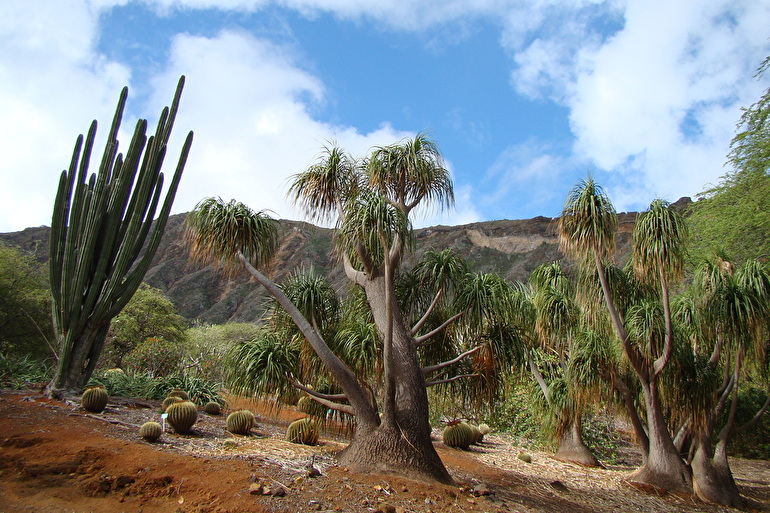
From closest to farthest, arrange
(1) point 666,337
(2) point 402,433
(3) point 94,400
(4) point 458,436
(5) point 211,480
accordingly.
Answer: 1. (5) point 211,480
2. (2) point 402,433
3. (1) point 666,337
4. (3) point 94,400
5. (4) point 458,436

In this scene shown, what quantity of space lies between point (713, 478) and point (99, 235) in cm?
1410

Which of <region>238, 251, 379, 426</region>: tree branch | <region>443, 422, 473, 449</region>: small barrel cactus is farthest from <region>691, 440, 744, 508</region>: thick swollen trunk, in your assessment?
<region>238, 251, 379, 426</region>: tree branch

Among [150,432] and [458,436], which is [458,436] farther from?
[150,432]

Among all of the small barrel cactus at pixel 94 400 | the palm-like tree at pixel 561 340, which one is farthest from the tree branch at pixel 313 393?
the palm-like tree at pixel 561 340

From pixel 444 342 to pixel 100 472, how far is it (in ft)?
18.4

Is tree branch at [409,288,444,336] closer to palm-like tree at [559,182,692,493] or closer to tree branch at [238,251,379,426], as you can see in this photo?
tree branch at [238,251,379,426]

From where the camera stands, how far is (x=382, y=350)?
7.95 meters

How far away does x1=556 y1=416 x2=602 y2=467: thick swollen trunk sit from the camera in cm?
1311

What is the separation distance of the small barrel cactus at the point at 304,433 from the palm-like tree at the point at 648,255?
620cm

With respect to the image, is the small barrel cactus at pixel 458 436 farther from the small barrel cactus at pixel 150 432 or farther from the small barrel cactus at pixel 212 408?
the small barrel cactus at pixel 150 432

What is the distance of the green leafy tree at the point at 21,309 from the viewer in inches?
834

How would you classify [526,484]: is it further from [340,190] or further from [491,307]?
[340,190]

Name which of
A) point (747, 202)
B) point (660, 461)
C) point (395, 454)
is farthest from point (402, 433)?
point (747, 202)

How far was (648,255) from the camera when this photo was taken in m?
9.62
